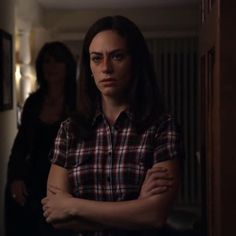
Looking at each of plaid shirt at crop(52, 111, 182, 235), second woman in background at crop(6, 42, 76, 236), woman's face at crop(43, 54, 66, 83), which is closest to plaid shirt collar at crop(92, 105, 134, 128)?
plaid shirt at crop(52, 111, 182, 235)

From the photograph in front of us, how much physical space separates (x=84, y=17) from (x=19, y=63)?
1.60 m

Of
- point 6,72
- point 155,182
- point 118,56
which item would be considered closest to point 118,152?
point 155,182

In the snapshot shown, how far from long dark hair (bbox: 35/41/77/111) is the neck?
1102mm

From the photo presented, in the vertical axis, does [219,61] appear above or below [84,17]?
below

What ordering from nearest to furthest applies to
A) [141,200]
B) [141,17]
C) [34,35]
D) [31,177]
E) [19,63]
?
1. [141,200]
2. [31,177]
3. [19,63]
4. [34,35]
5. [141,17]

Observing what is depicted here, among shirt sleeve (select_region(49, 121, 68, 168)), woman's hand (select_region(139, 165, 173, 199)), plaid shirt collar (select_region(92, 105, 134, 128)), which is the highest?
plaid shirt collar (select_region(92, 105, 134, 128))

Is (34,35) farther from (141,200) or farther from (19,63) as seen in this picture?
(141,200)

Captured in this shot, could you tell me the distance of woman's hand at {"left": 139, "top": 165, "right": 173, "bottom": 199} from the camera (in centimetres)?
119

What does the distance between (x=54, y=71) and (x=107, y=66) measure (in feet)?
4.13

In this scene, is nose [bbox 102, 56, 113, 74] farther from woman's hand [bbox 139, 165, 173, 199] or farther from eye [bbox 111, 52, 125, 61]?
woman's hand [bbox 139, 165, 173, 199]

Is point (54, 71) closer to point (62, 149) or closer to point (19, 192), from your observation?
point (19, 192)

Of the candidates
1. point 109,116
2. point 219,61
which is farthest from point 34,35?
point 219,61

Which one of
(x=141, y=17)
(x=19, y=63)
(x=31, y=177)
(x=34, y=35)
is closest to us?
(x=31, y=177)

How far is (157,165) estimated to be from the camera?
3.99 ft
